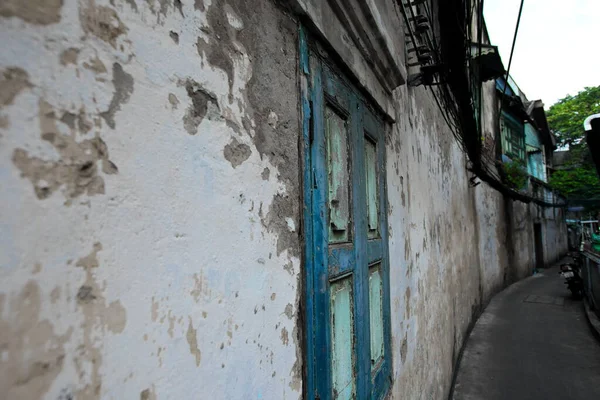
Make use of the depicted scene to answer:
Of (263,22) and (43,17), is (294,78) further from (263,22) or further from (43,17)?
(43,17)

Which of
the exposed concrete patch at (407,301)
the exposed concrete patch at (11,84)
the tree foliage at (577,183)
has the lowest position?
the exposed concrete patch at (407,301)

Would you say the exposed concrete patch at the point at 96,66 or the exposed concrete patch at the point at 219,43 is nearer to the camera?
the exposed concrete patch at the point at 96,66

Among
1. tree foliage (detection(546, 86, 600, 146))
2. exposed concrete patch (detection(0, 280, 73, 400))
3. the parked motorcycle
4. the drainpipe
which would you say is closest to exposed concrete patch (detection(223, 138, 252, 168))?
exposed concrete patch (detection(0, 280, 73, 400))

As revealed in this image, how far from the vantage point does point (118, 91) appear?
0.63 meters

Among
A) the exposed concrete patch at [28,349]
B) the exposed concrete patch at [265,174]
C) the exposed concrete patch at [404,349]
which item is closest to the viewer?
the exposed concrete patch at [28,349]

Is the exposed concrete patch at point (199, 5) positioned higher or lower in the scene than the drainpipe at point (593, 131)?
lower

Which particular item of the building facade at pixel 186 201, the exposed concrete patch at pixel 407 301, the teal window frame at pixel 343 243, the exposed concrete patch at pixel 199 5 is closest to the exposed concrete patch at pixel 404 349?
the exposed concrete patch at pixel 407 301

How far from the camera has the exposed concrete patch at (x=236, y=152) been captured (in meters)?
0.92

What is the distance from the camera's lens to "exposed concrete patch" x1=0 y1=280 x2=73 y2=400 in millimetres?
466

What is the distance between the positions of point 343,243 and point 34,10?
1.31 meters

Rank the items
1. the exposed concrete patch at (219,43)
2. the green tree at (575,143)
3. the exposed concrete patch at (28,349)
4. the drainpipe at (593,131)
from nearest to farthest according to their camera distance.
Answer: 1. the exposed concrete patch at (28,349)
2. the exposed concrete patch at (219,43)
3. the drainpipe at (593,131)
4. the green tree at (575,143)

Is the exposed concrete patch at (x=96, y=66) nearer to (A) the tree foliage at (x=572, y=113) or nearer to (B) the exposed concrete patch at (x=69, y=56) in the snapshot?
(B) the exposed concrete patch at (x=69, y=56)

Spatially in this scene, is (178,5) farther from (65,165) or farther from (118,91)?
(65,165)

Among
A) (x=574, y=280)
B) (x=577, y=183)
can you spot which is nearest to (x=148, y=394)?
(x=574, y=280)
